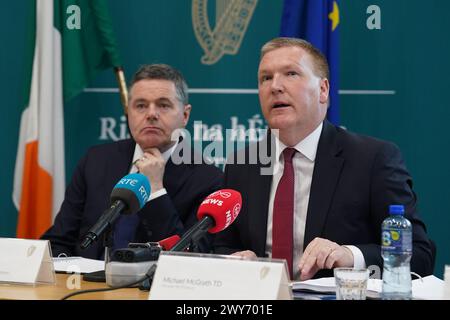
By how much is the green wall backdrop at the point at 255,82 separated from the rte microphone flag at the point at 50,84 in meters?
0.28

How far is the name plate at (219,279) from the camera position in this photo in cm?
177

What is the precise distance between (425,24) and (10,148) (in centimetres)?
303

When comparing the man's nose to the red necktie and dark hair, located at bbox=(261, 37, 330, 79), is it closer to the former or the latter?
dark hair, located at bbox=(261, 37, 330, 79)

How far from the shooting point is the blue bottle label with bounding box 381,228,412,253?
7.48 feet

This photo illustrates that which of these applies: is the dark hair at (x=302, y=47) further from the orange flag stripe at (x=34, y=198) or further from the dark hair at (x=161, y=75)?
the orange flag stripe at (x=34, y=198)

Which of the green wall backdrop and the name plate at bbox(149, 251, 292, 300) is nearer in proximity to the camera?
the name plate at bbox(149, 251, 292, 300)

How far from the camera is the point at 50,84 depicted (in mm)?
4750

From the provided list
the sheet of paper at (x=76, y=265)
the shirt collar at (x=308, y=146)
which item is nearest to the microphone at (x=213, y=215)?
the sheet of paper at (x=76, y=265)

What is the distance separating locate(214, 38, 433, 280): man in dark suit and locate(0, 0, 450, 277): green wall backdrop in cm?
155

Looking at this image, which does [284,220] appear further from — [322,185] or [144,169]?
[144,169]

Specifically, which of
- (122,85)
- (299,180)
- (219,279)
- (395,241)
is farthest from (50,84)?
(219,279)

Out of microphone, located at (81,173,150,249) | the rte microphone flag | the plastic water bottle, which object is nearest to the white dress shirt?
the plastic water bottle

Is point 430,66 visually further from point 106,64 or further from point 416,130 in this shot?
point 106,64
